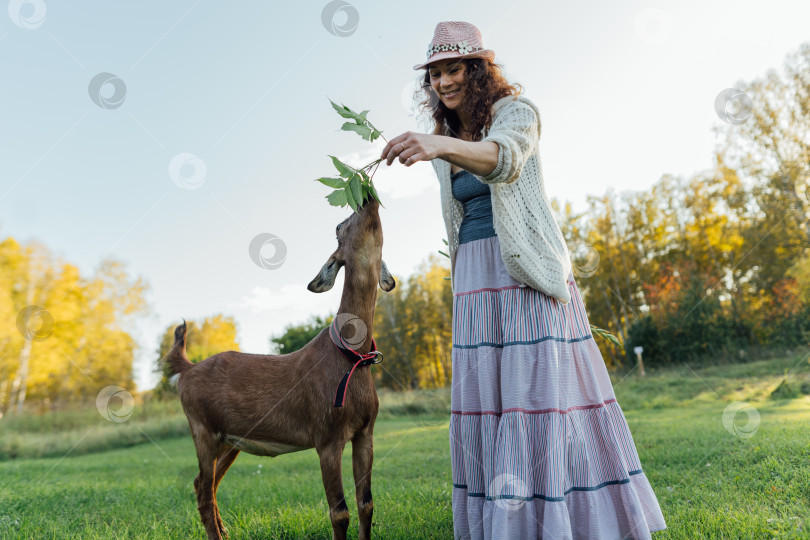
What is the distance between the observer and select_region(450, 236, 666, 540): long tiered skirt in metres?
2.50

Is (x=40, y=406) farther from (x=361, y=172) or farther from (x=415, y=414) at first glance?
(x=361, y=172)

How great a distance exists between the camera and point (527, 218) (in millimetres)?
2723

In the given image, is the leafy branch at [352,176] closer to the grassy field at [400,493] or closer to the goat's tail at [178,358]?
the goat's tail at [178,358]

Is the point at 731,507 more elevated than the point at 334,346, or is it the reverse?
the point at 334,346

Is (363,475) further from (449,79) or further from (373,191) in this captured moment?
(449,79)

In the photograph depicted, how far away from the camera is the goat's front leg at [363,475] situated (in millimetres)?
2926

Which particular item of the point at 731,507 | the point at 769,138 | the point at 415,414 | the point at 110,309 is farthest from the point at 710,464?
the point at 110,309

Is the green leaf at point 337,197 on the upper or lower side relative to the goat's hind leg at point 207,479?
upper

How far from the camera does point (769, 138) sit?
22250mm

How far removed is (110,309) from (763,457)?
25.6 metres

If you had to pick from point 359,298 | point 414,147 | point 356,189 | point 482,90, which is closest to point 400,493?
point 359,298

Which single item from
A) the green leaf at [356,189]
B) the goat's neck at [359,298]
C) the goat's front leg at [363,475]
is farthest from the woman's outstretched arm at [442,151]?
the goat's front leg at [363,475]

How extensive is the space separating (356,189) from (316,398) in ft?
3.93

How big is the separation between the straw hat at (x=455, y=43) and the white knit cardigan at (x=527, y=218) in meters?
0.31
